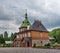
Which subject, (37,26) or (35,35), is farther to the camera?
(37,26)

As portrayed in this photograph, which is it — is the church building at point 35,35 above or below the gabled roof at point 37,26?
below

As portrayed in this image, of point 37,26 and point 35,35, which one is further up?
point 37,26

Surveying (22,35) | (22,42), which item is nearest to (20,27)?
(22,35)

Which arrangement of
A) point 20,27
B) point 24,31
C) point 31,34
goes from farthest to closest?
point 20,27, point 24,31, point 31,34

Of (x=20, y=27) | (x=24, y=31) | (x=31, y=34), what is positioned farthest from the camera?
(x=20, y=27)

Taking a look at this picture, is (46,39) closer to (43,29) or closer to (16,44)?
(43,29)

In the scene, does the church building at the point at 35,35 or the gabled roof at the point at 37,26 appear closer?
the church building at the point at 35,35

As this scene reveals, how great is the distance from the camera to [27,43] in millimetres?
76438

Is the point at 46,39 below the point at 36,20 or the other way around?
below

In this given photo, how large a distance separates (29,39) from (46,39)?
7322 mm

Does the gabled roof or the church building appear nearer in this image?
the church building

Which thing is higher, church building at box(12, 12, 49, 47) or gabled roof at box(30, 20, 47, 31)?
gabled roof at box(30, 20, 47, 31)

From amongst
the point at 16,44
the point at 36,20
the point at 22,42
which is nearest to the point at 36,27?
the point at 36,20

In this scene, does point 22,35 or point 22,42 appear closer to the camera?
point 22,42
